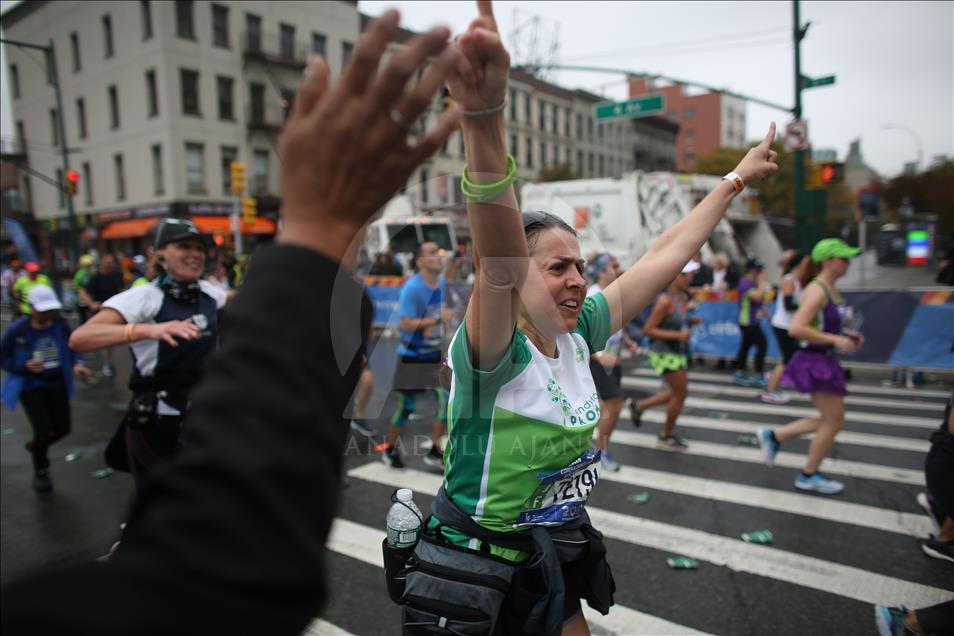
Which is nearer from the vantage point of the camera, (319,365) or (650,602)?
(319,365)

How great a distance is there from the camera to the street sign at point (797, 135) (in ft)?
41.3

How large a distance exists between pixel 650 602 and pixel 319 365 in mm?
3575

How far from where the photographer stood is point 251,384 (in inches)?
30.4

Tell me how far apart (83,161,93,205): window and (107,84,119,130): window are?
390 cm

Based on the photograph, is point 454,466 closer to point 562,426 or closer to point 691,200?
point 562,426

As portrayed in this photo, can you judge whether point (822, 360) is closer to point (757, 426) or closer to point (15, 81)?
point (757, 426)

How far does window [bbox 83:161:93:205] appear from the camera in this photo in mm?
34425

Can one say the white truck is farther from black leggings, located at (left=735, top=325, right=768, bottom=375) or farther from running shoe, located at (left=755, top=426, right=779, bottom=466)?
running shoe, located at (left=755, top=426, right=779, bottom=466)

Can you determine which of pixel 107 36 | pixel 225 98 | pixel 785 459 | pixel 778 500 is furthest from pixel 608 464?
pixel 107 36

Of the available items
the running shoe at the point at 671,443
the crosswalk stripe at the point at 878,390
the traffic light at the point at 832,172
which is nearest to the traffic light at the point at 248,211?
the crosswalk stripe at the point at 878,390

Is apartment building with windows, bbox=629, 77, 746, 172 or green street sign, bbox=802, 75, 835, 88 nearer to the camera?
green street sign, bbox=802, 75, 835, 88

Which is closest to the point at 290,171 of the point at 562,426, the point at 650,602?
the point at 562,426

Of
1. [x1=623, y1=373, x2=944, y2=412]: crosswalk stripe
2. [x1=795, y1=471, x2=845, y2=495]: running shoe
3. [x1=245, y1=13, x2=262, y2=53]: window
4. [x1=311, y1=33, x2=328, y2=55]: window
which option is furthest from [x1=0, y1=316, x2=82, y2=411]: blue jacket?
[x1=245, y1=13, x2=262, y2=53]: window

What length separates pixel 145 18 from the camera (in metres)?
28.1
